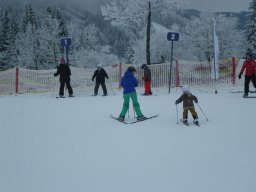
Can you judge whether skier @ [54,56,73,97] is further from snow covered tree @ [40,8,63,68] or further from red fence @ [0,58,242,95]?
snow covered tree @ [40,8,63,68]

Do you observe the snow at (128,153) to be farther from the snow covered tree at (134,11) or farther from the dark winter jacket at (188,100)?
the snow covered tree at (134,11)

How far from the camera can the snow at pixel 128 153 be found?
224 inches

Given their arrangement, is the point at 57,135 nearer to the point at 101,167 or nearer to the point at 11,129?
the point at 11,129

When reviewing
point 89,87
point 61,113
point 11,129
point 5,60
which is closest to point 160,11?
point 89,87

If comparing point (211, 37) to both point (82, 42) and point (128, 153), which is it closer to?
point (82, 42)

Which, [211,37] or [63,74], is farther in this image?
[211,37]

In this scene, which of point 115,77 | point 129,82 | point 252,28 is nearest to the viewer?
point 129,82

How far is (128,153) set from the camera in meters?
7.27

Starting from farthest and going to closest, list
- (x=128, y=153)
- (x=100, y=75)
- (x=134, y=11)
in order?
(x=134, y=11)
(x=100, y=75)
(x=128, y=153)

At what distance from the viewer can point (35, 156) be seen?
730 cm

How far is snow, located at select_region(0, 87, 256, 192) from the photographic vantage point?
18.7 feet

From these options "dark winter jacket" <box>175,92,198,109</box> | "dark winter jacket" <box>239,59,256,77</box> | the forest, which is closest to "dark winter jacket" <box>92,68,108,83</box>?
"dark winter jacket" <box>239,59,256,77</box>

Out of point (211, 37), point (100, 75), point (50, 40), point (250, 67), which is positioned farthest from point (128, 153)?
point (211, 37)

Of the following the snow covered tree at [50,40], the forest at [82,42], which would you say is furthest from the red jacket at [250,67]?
the snow covered tree at [50,40]
